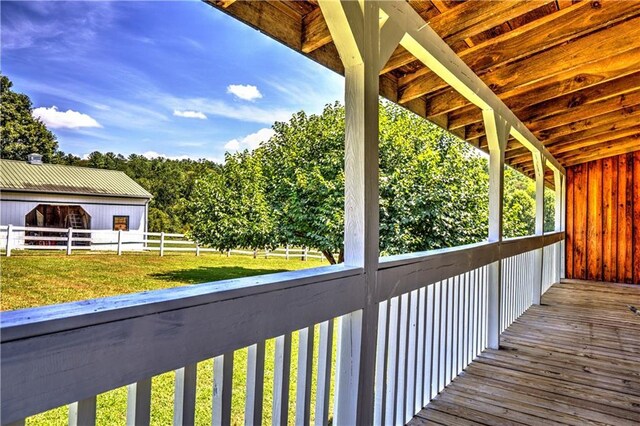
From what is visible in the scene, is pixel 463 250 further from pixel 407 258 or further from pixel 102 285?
pixel 102 285

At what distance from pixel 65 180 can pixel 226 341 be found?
2.10m

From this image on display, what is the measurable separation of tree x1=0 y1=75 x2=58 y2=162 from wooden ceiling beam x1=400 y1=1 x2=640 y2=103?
86.3 inches

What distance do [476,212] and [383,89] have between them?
311 inches

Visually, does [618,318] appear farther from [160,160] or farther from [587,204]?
[160,160]

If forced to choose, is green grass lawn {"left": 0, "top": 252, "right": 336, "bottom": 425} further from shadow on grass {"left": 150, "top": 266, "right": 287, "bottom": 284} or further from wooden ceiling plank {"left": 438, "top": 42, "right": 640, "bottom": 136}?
wooden ceiling plank {"left": 438, "top": 42, "right": 640, "bottom": 136}

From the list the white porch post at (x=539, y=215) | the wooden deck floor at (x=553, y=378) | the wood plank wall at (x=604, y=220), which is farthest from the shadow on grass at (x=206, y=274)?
the wood plank wall at (x=604, y=220)

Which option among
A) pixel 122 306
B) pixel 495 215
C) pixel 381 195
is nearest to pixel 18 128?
pixel 122 306

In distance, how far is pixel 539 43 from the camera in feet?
7.39

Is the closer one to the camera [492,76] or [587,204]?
[492,76]

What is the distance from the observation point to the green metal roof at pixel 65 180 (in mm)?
2033

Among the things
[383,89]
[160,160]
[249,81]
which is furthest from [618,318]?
[249,81]

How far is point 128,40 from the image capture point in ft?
9.17

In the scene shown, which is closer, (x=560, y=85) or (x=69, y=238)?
(x=69, y=238)

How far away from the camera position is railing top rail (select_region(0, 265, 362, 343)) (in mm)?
632
